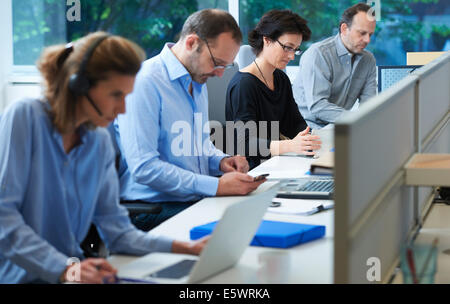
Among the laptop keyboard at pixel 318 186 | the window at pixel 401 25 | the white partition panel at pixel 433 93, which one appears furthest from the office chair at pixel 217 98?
the window at pixel 401 25

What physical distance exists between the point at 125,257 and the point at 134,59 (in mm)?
445

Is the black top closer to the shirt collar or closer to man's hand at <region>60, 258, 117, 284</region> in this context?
the shirt collar

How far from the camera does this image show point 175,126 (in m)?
2.18

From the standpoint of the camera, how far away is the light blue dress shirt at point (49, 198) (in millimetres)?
1325

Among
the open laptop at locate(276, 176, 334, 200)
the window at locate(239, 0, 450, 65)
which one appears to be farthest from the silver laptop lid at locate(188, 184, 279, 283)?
the window at locate(239, 0, 450, 65)

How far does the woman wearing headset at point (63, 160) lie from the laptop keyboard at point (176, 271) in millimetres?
96

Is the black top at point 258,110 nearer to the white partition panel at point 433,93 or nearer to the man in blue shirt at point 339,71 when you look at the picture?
the man in blue shirt at point 339,71

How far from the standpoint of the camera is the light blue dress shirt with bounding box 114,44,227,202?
2.07 meters

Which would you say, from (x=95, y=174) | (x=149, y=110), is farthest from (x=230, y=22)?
(x=95, y=174)

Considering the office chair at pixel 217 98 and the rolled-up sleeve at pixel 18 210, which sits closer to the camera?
the rolled-up sleeve at pixel 18 210

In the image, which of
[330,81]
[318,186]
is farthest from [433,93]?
[330,81]

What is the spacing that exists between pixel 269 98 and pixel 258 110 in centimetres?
11

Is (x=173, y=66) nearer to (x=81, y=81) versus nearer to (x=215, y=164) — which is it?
(x=215, y=164)
